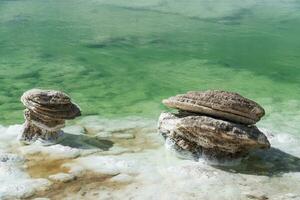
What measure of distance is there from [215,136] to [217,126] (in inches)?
4.8

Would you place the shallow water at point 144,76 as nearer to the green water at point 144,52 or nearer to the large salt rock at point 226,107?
the green water at point 144,52

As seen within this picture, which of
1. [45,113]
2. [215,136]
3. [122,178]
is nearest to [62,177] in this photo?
[122,178]

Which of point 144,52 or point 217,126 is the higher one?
point 217,126

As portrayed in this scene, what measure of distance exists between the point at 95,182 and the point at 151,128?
2411mm

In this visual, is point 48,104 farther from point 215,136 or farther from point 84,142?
point 215,136

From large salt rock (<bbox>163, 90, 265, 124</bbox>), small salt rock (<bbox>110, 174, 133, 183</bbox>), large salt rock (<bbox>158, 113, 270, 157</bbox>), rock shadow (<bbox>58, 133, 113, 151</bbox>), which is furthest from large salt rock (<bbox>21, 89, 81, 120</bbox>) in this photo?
large salt rock (<bbox>163, 90, 265, 124</bbox>)

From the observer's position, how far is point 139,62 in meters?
14.6

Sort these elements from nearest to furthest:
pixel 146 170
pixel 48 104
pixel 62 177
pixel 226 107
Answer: pixel 62 177, pixel 146 170, pixel 226 107, pixel 48 104

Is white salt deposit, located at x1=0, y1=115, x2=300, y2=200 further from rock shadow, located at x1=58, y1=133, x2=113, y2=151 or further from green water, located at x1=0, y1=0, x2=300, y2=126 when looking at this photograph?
green water, located at x1=0, y1=0, x2=300, y2=126

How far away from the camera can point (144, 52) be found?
15.9 m

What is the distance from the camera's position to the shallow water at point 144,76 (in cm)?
657

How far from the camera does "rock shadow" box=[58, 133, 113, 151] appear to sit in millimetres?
7613

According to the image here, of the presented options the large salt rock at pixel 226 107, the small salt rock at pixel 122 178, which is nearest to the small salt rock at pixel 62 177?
the small salt rock at pixel 122 178

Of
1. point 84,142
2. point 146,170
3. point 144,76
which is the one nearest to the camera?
point 146,170
